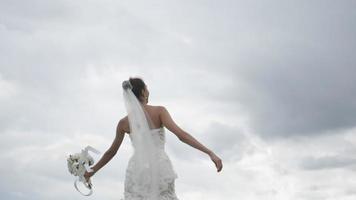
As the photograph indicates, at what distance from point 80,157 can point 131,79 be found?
192cm

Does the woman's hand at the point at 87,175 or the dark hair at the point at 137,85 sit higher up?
the dark hair at the point at 137,85

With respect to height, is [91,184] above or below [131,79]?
below

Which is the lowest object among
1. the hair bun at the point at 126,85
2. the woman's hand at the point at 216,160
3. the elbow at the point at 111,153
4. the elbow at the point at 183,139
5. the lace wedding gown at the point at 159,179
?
the woman's hand at the point at 216,160

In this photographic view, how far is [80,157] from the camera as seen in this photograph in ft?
45.1

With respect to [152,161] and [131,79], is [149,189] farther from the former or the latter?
[131,79]

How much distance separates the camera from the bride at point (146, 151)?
12812 mm

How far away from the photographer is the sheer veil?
12.8 metres

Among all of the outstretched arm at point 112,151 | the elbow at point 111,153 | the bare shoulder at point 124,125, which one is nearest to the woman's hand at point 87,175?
the outstretched arm at point 112,151

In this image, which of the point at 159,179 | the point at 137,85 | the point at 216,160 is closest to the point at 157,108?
the point at 137,85

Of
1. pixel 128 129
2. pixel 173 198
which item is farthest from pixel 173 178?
pixel 128 129

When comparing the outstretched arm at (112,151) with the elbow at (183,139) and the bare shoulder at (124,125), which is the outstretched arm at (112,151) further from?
the elbow at (183,139)

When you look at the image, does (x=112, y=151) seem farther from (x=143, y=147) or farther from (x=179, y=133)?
(x=179, y=133)

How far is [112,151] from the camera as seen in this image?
13648 mm

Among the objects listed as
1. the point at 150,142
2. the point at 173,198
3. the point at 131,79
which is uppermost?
the point at 131,79
